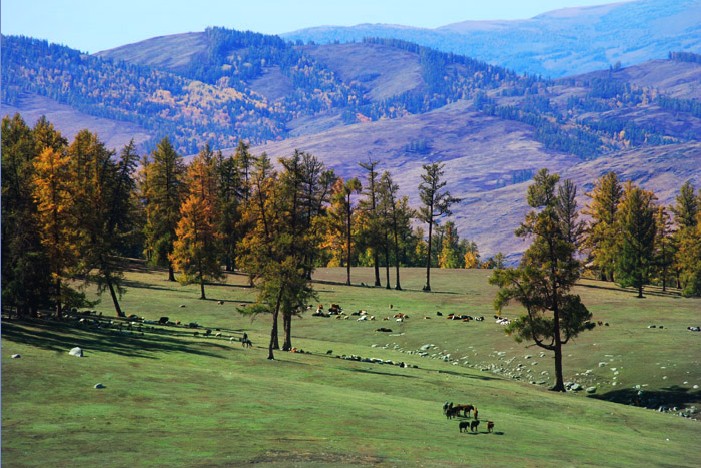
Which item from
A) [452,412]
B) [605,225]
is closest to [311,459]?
[452,412]

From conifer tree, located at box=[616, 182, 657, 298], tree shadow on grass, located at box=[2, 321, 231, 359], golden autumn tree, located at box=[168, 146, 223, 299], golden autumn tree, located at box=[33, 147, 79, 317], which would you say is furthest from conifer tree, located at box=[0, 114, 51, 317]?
conifer tree, located at box=[616, 182, 657, 298]

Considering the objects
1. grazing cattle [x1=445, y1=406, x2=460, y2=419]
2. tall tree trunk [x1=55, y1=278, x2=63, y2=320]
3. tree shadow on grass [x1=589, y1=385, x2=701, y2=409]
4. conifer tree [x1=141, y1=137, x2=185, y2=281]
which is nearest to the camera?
grazing cattle [x1=445, y1=406, x2=460, y2=419]

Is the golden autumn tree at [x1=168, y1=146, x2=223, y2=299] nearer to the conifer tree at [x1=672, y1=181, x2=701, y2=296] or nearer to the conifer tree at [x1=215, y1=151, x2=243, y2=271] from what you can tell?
the conifer tree at [x1=215, y1=151, x2=243, y2=271]

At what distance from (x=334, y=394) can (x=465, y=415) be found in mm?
6984

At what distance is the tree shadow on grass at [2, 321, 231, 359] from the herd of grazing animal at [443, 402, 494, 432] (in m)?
18.5

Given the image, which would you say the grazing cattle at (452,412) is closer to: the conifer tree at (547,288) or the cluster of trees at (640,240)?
the conifer tree at (547,288)

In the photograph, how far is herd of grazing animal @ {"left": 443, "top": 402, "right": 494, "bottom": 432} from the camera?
3725 centimetres

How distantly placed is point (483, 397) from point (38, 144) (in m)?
58.8

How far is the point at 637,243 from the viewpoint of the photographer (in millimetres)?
107500

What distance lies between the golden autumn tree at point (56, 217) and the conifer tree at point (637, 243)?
69.7 metres

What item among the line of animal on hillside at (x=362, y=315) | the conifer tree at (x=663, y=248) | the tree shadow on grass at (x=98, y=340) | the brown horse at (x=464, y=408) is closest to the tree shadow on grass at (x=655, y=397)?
the brown horse at (x=464, y=408)

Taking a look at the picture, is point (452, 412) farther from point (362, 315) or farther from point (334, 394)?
point (362, 315)

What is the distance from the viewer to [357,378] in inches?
2032

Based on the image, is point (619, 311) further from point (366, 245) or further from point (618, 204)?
point (618, 204)
